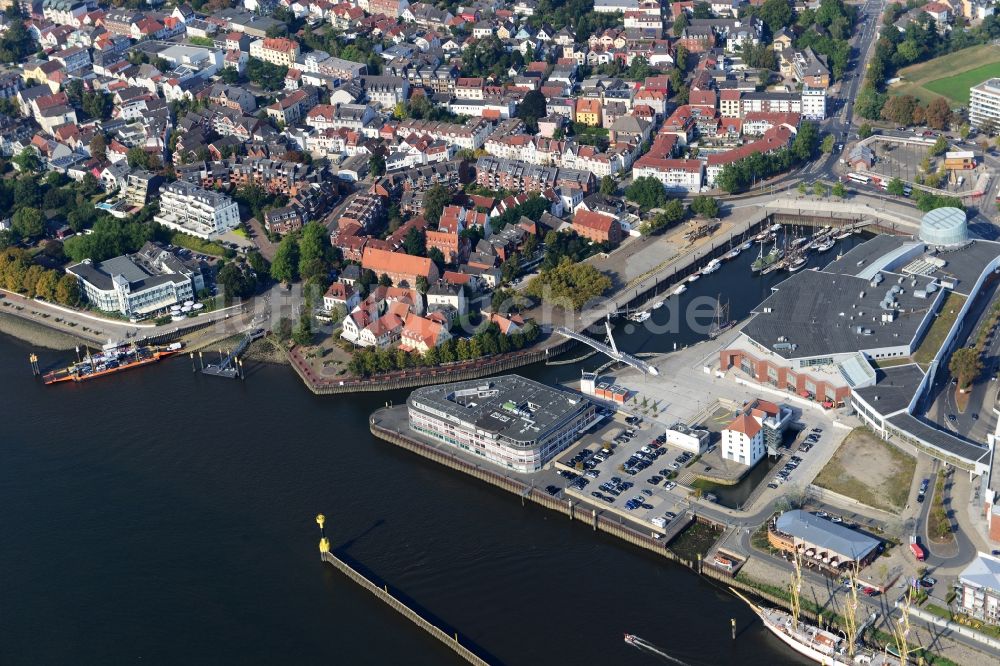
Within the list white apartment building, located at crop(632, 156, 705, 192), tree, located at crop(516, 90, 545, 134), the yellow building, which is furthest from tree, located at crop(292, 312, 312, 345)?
the yellow building

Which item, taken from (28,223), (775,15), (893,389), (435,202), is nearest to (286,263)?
(435,202)

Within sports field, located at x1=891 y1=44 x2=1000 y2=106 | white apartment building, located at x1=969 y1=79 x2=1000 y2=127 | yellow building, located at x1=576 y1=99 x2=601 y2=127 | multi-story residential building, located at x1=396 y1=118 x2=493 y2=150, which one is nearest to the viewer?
white apartment building, located at x1=969 y1=79 x2=1000 y2=127

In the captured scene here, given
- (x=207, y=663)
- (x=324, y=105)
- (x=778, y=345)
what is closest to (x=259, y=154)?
(x=324, y=105)

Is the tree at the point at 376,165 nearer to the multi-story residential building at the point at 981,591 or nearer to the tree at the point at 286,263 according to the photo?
the tree at the point at 286,263

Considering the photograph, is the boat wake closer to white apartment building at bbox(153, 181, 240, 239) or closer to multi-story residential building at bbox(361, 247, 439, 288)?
multi-story residential building at bbox(361, 247, 439, 288)

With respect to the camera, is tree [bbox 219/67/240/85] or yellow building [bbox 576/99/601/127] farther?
tree [bbox 219/67/240/85]

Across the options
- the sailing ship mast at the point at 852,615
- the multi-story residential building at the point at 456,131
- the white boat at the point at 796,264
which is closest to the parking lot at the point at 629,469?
the sailing ship mast at the point at 852,615
